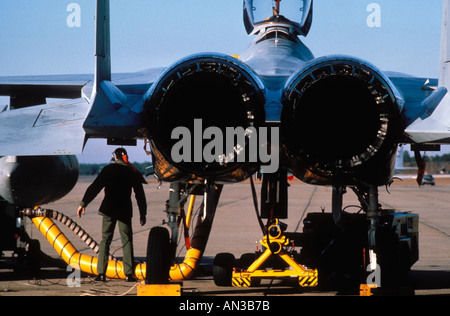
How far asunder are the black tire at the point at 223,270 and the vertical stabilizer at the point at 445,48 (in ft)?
10.3

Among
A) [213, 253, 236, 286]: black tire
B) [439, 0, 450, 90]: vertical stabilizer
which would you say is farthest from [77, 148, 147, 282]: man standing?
[439, 0, 450, 90]: vertical stabilizer

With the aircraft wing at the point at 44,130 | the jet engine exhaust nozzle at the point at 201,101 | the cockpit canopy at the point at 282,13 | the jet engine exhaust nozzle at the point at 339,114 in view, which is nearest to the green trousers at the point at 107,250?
the aircraft wing at the point at 44,130

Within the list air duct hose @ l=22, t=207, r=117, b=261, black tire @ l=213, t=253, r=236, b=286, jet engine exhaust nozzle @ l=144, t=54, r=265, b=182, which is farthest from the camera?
air duct hose @ l=22, t=207, r=117, b=261

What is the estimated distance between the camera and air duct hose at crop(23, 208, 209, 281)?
25.1 ft

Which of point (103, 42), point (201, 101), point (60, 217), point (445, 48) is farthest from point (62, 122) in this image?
point (445, 48)

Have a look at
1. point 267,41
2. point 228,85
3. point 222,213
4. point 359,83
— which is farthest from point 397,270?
point 222,213

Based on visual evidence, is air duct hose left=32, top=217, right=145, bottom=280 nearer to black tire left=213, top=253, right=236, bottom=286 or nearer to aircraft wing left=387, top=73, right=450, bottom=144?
black tire left=213, top=253, right=236, bottom=286

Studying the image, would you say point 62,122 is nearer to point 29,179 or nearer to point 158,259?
point 158,259

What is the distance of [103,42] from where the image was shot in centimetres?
575

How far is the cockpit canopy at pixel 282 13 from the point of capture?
750 centimetres

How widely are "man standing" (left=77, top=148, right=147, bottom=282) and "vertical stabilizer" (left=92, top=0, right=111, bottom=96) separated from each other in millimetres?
2156

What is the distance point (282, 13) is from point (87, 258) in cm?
391

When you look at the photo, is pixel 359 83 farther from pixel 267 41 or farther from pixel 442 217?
pixel 442 217

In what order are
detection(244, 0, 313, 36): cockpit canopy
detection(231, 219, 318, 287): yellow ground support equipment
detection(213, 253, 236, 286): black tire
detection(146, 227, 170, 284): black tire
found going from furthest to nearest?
1. detection(244, 0, 313, 36): cockpit canopy
2. detection(213, 253, 236, 286): black tire
3. detection(231, 219, 318, 287): yellow ground support equipment
4. detection(146, 227, 170, 284): black tire
